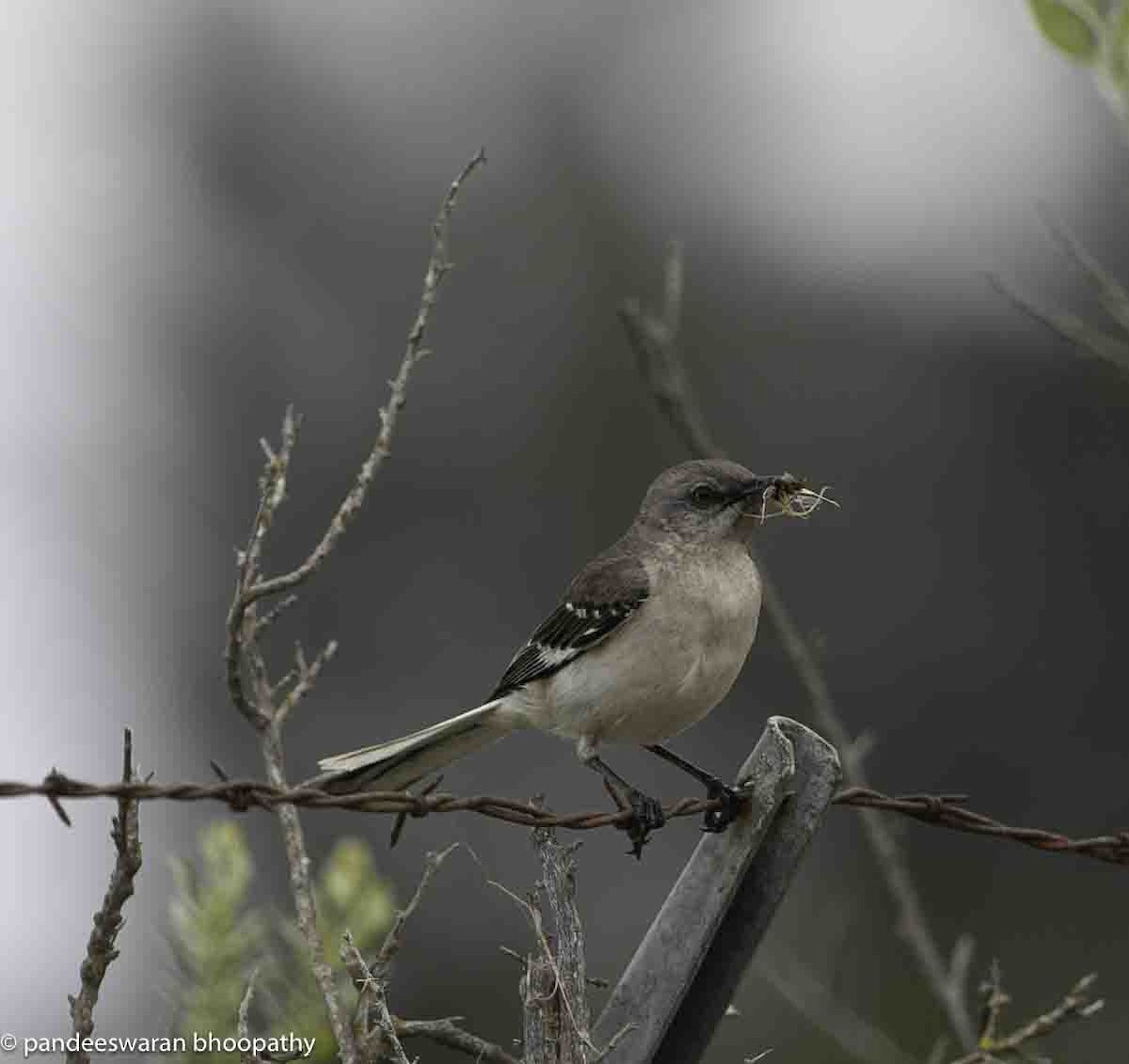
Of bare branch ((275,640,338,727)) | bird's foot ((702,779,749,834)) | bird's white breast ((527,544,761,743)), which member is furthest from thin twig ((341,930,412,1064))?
bird's white breast ((527,544,761,743))

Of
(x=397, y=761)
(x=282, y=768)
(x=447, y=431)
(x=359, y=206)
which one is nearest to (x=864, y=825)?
(x=397, y=761)

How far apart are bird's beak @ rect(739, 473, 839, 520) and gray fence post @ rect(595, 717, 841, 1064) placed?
4.20ft

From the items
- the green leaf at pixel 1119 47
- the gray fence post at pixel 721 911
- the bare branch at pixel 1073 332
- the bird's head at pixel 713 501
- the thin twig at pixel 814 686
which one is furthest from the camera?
the bird's head at pixel 713 501

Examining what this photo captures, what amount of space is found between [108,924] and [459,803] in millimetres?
657

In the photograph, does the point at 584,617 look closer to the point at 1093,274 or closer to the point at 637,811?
the point at 637,811

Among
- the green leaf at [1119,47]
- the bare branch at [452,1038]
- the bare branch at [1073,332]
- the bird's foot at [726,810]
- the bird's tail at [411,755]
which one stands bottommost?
the bare branch at [452,1038]

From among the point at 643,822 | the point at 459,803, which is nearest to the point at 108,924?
the point at 459,803

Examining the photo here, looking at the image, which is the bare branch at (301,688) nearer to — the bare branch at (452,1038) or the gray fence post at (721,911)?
the bare branch at (452,1038)

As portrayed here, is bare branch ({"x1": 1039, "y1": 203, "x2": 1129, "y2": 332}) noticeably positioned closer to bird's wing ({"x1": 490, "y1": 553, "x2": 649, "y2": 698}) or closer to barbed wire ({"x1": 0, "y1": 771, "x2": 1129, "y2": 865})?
barbed wire ({"x1": 0, "y1": 771, "x2": 1129, "y2": 865})

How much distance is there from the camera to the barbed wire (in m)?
3.14

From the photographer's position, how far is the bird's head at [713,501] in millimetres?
5172

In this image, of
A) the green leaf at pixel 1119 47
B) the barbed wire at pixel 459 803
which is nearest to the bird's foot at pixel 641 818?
the barbed wire at pixel 459 803

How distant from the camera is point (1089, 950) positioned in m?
15.6

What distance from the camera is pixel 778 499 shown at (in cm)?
507
